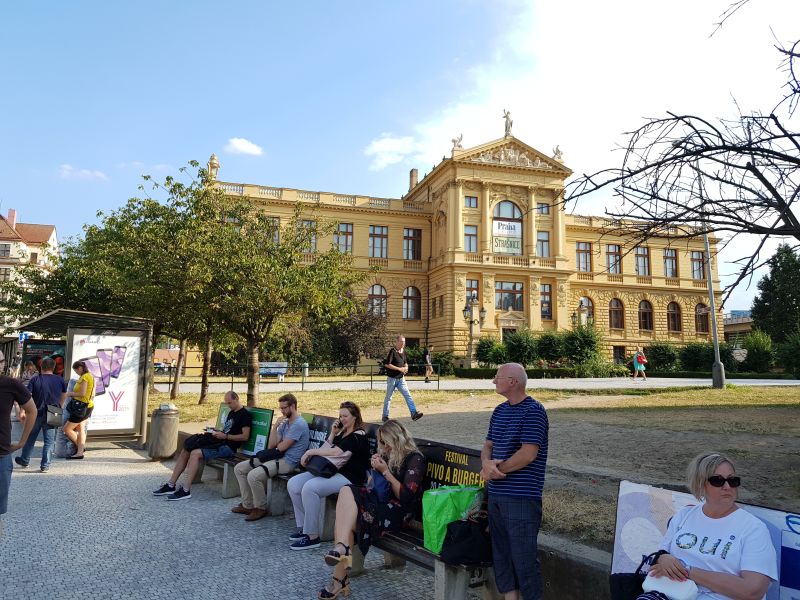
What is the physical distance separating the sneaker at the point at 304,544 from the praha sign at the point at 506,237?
41.3 metres

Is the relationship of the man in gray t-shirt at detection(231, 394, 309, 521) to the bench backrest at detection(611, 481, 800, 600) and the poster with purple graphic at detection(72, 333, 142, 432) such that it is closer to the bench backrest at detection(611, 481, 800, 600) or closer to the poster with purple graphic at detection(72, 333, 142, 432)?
the bench backrest at detection(611, 481, 800, 600)

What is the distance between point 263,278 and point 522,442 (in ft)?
34.8

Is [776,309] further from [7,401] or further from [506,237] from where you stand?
[7,401]

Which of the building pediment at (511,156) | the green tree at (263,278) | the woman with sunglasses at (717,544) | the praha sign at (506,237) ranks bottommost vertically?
the woman with sunglasses at (717,544)

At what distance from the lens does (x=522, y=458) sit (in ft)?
11.8

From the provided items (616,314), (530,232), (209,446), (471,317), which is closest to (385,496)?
(209,446)

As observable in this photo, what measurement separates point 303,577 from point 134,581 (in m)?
1.30

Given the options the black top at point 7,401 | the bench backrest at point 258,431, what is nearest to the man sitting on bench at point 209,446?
the bench backrest at point 258,431

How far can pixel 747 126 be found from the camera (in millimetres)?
3869

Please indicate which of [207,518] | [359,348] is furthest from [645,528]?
[359,348]

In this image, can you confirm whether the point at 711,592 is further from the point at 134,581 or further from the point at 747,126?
the point at 134,581

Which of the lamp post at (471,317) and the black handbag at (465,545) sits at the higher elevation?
the lamp post at (471,317)

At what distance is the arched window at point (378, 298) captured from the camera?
4656cm

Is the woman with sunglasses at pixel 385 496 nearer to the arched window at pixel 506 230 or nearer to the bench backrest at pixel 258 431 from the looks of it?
the bench backrest at pixel 258 431
